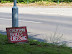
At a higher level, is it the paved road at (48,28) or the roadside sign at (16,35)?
the roadside sign at (16,35)

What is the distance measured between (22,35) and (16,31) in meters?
0.24

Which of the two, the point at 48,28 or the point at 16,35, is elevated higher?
the point at 16,35

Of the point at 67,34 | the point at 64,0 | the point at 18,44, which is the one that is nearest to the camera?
the point at 18,44

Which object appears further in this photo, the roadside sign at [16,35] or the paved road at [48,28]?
the paved road at [48,28]

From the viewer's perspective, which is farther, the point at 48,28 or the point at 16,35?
the point at 48,28

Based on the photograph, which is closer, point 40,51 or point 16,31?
point 40,51

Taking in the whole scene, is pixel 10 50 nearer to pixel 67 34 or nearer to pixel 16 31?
pixel 16 31

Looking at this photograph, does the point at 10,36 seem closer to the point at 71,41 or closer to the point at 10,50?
the point at 10,50

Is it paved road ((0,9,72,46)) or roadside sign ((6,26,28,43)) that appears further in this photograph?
paved road ((0,9,72,46))

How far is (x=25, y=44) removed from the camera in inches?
299

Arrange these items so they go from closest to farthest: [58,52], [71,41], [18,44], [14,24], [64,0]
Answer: [58,52] → [18,44] → [14,24] → [71,41] → [64,0]

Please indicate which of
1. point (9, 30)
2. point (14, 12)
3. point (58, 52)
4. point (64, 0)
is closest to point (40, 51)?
point (58, 52)

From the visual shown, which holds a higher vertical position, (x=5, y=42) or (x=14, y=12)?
(x=14, y=12)

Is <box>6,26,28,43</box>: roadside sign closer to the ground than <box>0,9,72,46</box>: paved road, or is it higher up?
higher up
